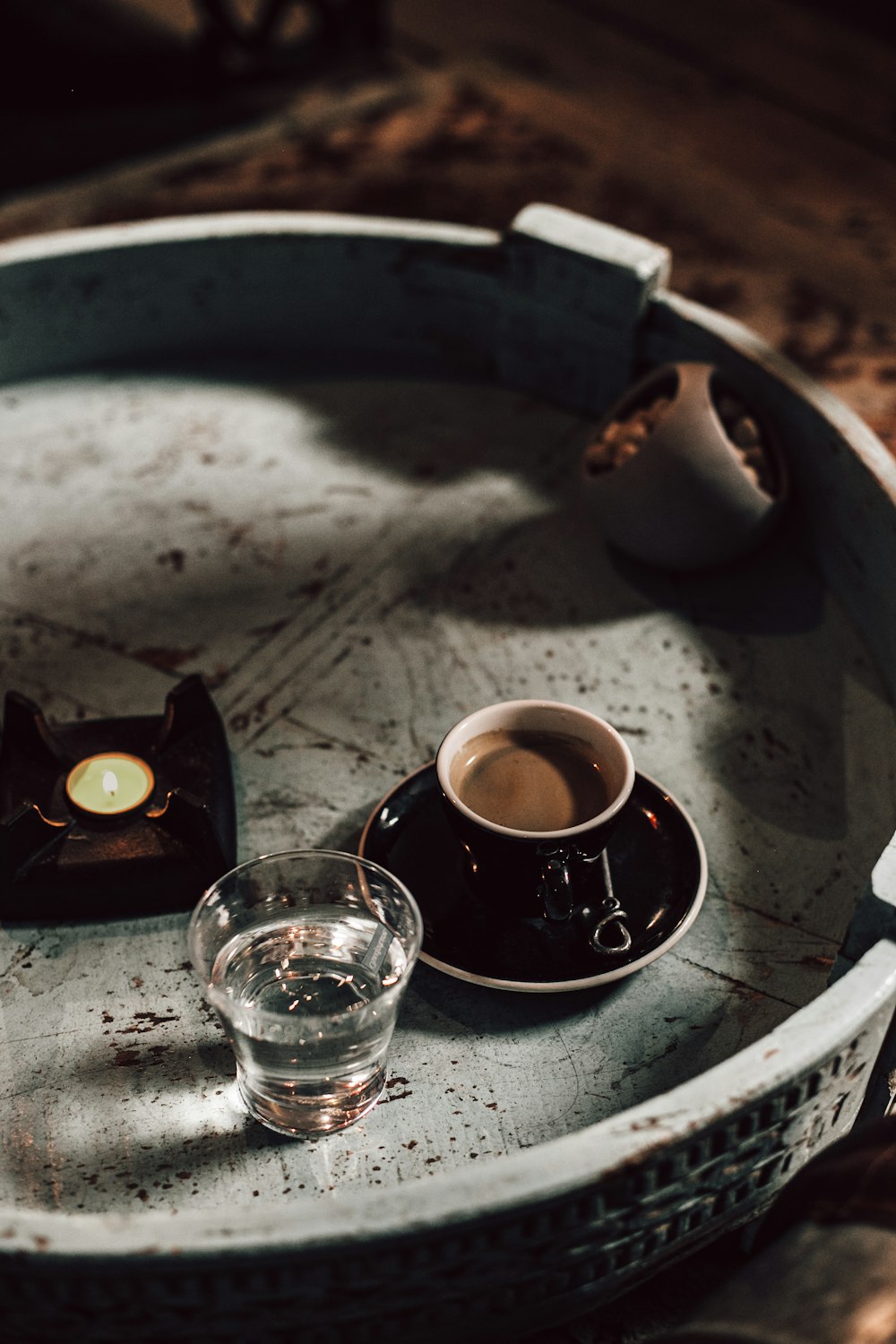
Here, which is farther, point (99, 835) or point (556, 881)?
point (99, 835)

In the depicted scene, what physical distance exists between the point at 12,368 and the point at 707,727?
1078 mm

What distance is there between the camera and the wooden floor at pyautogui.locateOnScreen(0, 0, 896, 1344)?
2.14 meters

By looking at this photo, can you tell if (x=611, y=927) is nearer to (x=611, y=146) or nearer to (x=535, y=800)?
(x=535, y=800)

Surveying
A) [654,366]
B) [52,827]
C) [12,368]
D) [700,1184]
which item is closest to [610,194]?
[654,366]

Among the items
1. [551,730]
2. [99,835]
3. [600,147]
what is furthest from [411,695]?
[600,147]

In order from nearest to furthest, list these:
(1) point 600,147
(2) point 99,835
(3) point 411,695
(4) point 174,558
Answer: (2) point 99,835, (3) point 411,695, (4) point 174,558, (1) point 600,147

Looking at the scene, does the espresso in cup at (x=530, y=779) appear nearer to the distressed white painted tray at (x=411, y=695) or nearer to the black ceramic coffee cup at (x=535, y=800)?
the black ceramic coffee cup at (x=535, y=800)

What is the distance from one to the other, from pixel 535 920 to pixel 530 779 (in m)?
0.12

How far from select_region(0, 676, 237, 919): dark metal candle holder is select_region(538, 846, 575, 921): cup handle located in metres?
0.28

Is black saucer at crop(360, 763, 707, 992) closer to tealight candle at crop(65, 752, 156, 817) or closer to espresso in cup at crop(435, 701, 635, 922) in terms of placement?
espresso in cup at crop(435, 701, 635, 922)

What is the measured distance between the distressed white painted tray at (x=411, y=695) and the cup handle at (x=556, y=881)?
0.08 metres

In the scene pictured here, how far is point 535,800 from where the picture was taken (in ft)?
3.33

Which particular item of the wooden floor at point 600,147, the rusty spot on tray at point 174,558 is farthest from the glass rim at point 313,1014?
the wooden floor at point 600,147

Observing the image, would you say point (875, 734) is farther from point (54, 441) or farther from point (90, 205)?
point (90, 205)
